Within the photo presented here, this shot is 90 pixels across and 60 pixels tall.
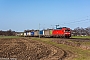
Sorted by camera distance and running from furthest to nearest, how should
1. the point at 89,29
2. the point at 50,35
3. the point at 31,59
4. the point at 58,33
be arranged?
the point at 89,29 < the point at 50,35 < the point at 58,33 < the point at 31,59

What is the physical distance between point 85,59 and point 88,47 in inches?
435

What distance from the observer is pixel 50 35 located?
78.4m

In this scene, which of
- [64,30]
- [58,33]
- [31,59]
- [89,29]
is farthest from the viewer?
[89,29]

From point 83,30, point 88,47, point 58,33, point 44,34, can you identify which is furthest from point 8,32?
point 88,47

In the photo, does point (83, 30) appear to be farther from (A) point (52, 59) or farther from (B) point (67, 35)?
(A) point (52, 59)

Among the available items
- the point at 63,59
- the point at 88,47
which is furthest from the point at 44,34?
the point at 63,59

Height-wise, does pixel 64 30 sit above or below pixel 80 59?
above

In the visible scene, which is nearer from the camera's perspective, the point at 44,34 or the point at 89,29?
the point at 44,34

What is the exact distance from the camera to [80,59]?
1673cm

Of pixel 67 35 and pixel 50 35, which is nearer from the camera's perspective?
pixel 67 35

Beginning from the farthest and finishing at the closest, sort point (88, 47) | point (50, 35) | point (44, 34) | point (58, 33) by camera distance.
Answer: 1. point (44, 34)
2. point (50, 35)
3. point (58, 33)
4. point (88, 47)

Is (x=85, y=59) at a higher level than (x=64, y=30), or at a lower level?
lower

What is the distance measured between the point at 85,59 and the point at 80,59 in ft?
1.39

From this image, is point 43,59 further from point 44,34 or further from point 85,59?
point 44,34
